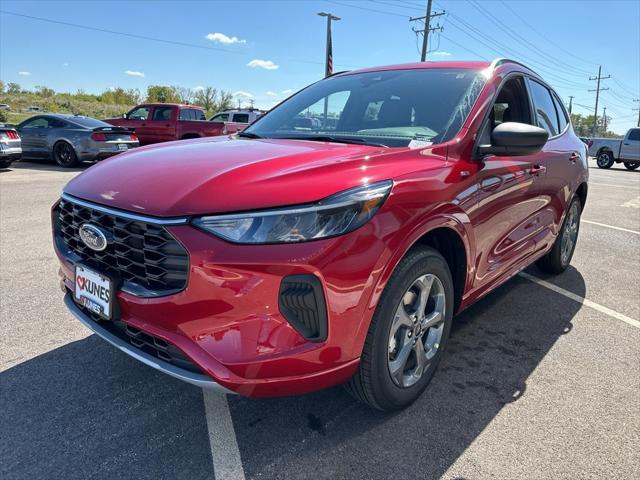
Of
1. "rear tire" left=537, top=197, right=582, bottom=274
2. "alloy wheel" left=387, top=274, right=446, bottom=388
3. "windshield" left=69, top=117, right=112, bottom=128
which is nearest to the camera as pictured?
"alloy wheel" left=387, top=274, right=446, bottom=388

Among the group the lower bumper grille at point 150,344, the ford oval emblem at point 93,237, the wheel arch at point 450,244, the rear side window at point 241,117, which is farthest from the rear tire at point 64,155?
the wheel arch at point 450,244

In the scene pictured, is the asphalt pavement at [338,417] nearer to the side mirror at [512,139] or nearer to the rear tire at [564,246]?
the rear tire at [564,246]

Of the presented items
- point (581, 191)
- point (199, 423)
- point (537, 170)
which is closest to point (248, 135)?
point (199, 423)

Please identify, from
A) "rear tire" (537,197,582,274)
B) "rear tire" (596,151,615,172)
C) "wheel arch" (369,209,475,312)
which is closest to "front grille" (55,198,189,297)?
"wheel arch" (369,209,475,312)

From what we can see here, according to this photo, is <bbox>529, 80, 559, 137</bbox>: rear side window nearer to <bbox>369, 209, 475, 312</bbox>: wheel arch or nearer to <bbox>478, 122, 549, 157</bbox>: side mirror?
<bbox>478, 122, 549, 157</bbox>: side mirror

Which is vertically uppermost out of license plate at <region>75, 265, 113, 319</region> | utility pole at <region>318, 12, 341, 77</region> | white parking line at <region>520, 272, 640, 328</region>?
utility pole at <region>318, 12, 341, 77</region>

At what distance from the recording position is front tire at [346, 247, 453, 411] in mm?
2020

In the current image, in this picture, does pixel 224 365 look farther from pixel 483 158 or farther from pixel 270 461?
pixel 483 158

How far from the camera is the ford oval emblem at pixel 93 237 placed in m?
2.03

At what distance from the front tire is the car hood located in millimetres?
474

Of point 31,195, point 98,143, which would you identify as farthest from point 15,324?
point 98,143

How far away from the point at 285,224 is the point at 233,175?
0.36m

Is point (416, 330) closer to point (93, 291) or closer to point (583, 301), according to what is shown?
point (93, 291)

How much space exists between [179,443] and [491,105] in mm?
2438
